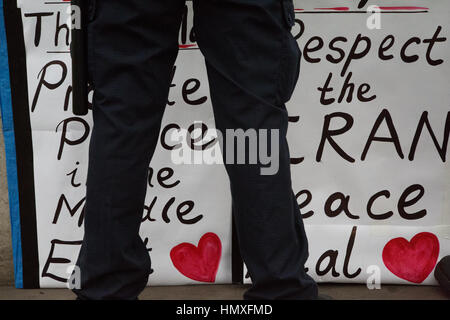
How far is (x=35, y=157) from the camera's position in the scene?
5.05 ft

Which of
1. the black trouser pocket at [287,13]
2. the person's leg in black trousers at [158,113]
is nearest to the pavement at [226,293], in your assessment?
the person's leg in black trousers at [158,113]

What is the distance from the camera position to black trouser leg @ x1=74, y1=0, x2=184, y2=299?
955mm

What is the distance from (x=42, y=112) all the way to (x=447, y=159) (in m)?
1.22

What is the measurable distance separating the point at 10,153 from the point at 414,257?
4.14 ft

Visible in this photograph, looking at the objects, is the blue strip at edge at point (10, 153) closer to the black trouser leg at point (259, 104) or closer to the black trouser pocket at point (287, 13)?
the black trouser leg at point (259, 104)

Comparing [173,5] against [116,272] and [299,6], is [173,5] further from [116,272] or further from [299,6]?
[299,6]

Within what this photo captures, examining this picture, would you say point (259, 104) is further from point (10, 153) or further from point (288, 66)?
point (10, 153)

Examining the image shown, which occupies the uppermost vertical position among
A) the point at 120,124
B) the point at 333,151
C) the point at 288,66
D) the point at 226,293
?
the point at 288,66

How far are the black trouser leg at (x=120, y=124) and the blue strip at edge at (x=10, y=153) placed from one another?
64 centimetres

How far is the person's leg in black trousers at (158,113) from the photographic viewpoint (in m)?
0.95

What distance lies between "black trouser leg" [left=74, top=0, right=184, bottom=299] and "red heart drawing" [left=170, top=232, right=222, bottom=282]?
0.57 m

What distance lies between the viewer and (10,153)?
1.54m

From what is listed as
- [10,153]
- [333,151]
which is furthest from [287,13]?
[10,153]
